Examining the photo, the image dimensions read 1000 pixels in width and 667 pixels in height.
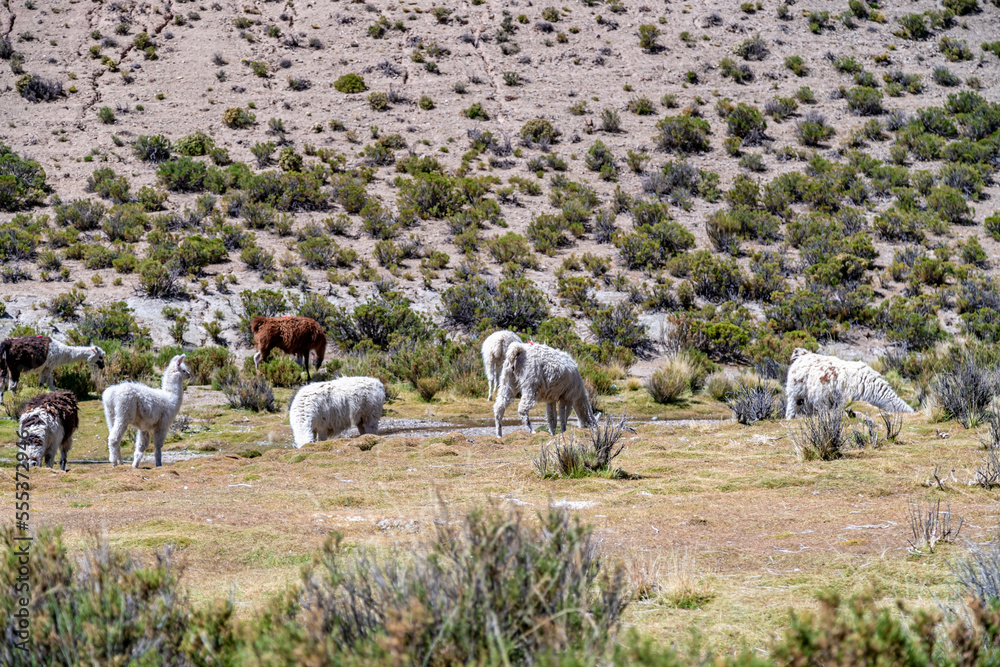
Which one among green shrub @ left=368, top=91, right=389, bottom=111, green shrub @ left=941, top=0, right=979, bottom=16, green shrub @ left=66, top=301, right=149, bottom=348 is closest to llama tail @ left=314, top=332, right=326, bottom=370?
green shrub @ left=66, top=301, right=149, bottom=348

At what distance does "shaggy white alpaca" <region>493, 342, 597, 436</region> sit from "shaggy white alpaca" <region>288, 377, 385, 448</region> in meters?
1.94

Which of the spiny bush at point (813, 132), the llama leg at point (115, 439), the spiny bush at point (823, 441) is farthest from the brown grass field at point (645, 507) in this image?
the spiny bush at point (813, 132)

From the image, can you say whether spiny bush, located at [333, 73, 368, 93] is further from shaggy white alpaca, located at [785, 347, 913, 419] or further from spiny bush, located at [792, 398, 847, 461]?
spiny bush, located at [792, 398, 847, 461]

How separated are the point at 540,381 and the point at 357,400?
110 inches

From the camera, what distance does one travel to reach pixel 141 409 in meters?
10.8

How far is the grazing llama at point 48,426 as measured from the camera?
10328 mm

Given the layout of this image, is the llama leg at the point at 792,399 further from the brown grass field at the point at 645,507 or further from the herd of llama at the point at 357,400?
the brown grass field at the point at 645,507

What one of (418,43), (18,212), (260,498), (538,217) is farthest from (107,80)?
(260,498)

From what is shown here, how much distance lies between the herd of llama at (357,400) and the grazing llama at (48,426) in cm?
1

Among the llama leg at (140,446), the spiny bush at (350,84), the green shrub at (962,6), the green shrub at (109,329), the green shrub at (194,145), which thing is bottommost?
the llama leg at (140,446)

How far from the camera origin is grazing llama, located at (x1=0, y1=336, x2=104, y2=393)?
16.5 metres

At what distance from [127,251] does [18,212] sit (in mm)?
7156

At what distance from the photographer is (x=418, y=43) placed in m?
47.2

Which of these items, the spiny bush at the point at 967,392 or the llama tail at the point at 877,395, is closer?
the spiny bush at the point at 967,392
